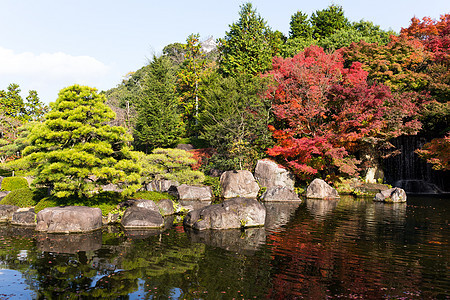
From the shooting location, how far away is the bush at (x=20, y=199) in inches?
753

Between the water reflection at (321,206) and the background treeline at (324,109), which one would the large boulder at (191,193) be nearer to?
the background treeline at (324,109)

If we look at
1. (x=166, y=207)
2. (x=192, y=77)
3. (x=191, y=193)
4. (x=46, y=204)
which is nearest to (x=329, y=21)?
(x=192, y=77)

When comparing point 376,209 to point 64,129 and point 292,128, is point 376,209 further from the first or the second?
point 64,129

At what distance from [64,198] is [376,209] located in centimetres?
1969

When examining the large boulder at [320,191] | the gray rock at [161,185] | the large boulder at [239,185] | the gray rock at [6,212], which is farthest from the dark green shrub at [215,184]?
the gray rock at [6,212]

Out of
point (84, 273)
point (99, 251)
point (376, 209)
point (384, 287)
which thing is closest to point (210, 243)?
point (99, 251)

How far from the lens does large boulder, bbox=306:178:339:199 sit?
2831cm

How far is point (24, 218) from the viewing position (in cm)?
1684

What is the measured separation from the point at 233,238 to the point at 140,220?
5097 millimetres

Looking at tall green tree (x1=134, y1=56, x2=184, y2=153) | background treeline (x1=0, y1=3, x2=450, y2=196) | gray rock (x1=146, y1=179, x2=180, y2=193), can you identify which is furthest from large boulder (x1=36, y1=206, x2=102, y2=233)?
tall green tree (x1=134, y1=56, x2=184, y2=153)

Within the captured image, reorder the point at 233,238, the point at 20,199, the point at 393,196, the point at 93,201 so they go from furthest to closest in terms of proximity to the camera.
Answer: the point at 393,196 < the point at 20,199 < the point at 93,201 < the point at 233,238

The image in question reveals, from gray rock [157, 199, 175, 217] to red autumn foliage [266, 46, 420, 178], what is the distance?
13.7m

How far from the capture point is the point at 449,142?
27.7 metres

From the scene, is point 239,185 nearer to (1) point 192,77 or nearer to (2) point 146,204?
(2) point 146,204
